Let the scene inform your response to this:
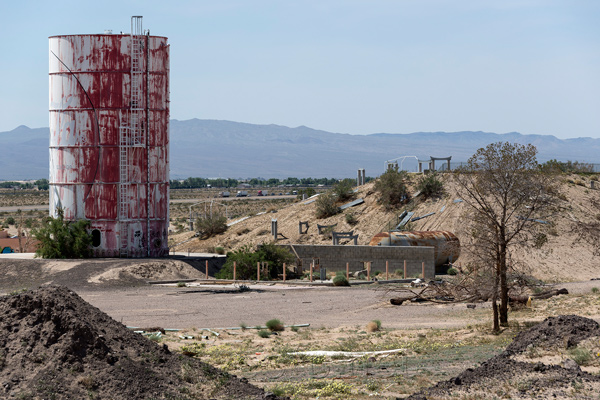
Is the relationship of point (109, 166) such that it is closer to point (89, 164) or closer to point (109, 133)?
point (89, 164)

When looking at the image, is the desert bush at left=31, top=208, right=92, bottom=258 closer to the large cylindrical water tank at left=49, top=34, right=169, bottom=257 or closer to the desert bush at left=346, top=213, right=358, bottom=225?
the large cylindrical water tank at left=49, top=34, right=169, bottom=257

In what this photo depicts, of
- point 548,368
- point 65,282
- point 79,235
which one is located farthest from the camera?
point 79,235

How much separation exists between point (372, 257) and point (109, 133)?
1477 centimetres

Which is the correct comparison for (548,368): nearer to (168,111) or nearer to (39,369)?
(39,369)

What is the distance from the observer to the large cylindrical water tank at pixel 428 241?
133 ft

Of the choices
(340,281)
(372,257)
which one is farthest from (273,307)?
(372,257)

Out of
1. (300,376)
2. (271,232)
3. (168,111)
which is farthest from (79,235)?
(300,376)

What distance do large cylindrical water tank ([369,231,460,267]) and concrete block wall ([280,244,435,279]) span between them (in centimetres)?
96

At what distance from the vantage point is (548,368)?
14.5m

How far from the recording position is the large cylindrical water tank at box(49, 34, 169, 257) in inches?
1628

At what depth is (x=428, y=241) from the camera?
4081 centimetres

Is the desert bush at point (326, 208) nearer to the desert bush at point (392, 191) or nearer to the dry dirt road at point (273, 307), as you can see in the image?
the desert bush at point (392, 191)

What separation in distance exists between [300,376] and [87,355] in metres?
4.66

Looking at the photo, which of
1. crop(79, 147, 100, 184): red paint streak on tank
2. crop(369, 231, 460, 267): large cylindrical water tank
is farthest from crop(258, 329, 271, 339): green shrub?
crop(79, 147, 100, 184): red paint streak on tank
